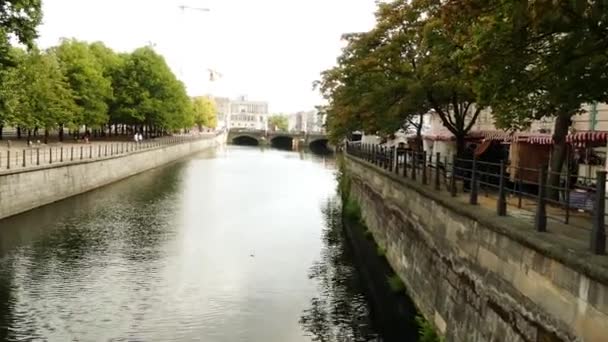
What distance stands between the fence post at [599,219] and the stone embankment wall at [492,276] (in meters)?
0.17

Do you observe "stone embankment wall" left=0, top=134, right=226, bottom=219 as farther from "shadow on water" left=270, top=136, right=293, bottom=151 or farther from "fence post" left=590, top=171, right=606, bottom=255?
"shadow on water" left=270, top=136, right=293, bottom=151

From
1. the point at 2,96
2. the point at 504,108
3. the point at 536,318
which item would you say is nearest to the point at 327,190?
the point at 2,96

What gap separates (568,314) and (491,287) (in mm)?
3080

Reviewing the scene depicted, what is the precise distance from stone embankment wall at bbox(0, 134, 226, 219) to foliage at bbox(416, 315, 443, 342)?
21.7 meters

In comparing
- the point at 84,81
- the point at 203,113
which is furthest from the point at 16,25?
the point at 203,113

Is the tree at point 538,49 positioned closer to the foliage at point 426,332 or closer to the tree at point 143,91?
the foliage at point 426,332

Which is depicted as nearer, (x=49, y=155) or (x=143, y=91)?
(x=49, y=155)

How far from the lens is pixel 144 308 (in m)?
18.0

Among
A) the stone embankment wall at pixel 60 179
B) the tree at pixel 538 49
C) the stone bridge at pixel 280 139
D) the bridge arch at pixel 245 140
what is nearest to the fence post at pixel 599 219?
the tree at pixel 538 49

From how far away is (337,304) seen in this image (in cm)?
1936

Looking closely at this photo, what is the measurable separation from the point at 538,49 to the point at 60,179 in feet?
109

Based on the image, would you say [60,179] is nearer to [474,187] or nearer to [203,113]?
[474,187]

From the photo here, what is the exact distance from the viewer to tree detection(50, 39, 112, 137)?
6346 centimetres

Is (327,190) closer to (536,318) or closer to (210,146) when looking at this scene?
(536,318)
